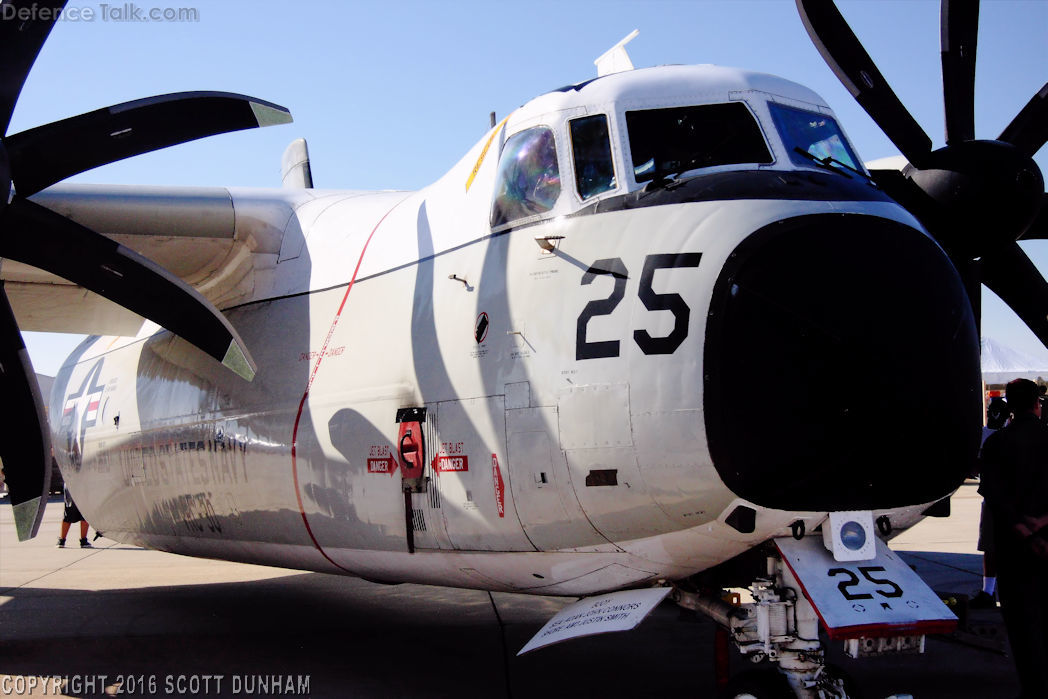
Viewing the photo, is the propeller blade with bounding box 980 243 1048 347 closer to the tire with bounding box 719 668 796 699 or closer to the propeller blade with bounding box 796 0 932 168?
the propeller blade with bounding box 796 0 932 168

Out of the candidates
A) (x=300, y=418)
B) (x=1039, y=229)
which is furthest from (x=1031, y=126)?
(x=300, y=418)

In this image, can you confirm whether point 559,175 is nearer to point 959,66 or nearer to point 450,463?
point 450,463

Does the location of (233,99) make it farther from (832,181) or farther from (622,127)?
(832,181)

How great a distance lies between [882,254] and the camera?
503cm

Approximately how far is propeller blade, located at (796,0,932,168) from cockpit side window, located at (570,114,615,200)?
8.74ft

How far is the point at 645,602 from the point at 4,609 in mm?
9142

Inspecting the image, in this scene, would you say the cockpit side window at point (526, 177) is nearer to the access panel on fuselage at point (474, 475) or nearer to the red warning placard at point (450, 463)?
the access panel on fuselage at point (474, 475)

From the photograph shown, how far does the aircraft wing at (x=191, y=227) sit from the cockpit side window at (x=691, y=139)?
4.30 meters

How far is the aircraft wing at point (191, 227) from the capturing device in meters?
8.66

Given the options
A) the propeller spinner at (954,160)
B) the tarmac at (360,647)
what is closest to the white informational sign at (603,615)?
the tarmac at (360,647)

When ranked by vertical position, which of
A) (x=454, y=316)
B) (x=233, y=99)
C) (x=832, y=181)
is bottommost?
(x=454, y=316)

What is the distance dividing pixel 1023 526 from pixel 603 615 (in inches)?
109

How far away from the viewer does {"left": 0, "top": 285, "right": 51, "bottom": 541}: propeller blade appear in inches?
316

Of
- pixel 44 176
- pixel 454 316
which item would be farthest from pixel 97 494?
pixel 454 316
